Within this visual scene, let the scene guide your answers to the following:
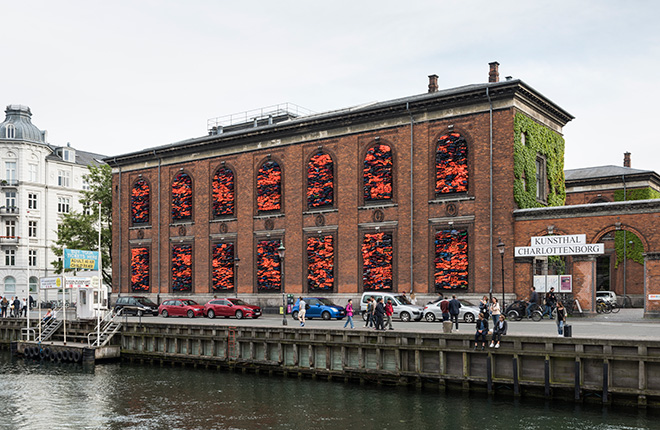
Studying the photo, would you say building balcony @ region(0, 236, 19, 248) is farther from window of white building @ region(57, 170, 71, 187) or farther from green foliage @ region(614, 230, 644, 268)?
green foliage @ region(614, 230, 644, 268)

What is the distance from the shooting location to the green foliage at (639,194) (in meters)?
64.3

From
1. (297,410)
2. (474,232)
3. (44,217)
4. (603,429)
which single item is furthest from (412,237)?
(44,217)

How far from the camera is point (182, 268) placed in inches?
2285

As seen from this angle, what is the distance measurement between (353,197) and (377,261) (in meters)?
5.20

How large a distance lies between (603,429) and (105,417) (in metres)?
16.6

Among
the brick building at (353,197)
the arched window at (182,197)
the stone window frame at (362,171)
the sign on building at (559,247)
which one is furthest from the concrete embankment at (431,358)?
the arched window at (182,197)

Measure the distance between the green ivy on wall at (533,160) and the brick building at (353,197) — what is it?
13cm

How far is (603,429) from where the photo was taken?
64.7 feet

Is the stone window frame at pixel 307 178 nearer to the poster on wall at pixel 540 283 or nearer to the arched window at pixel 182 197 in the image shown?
the arched window at pixel 182 197

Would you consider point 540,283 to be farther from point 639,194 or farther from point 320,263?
point 639,194

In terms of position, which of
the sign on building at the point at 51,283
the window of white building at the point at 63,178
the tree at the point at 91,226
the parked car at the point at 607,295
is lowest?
the parked car at the point at 607,295

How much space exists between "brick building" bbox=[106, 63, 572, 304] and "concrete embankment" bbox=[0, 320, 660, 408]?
5365 millimetres

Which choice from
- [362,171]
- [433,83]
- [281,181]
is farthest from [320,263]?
[433,83]

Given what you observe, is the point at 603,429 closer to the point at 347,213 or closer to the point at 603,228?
the point at 603,228
